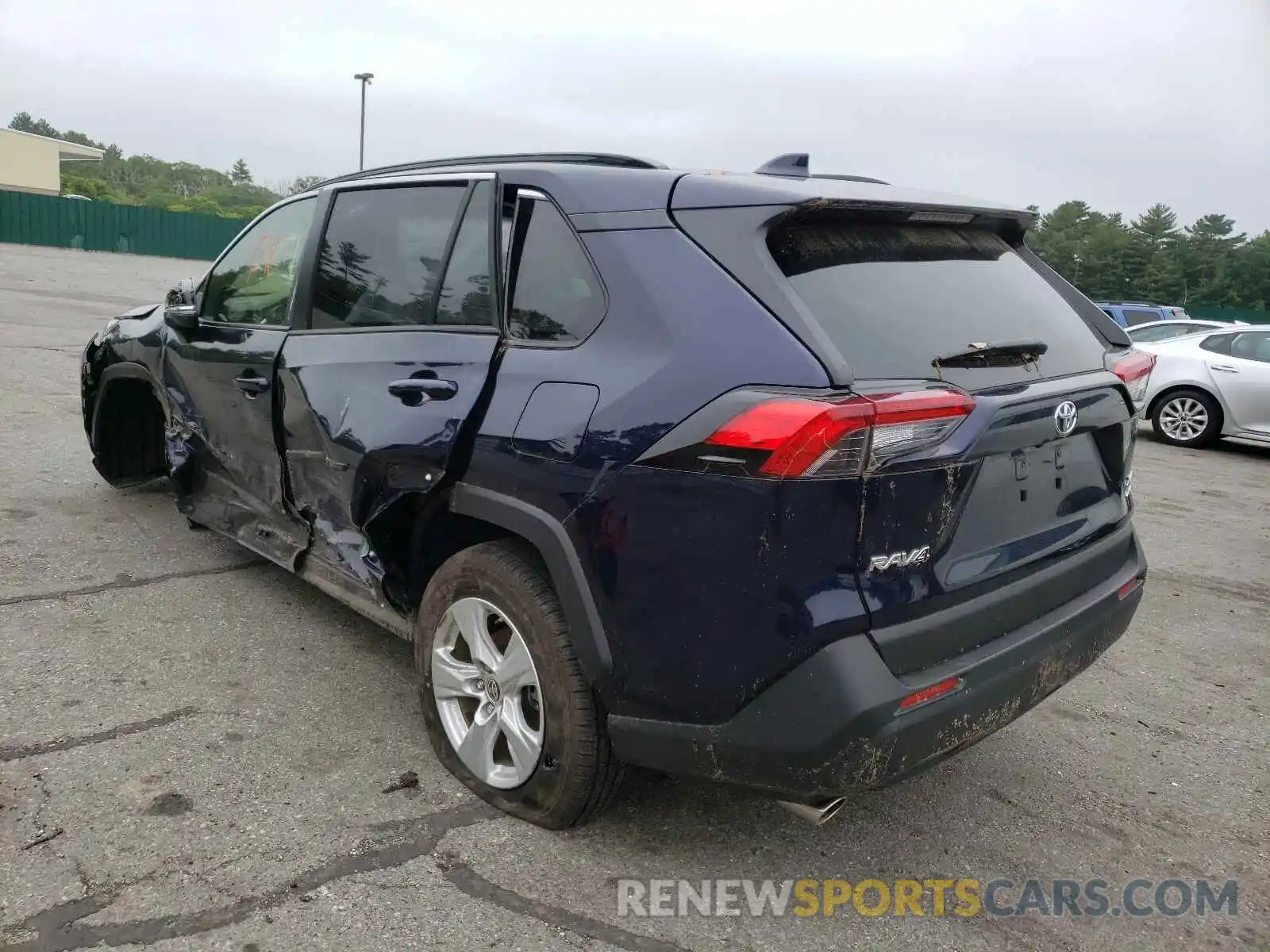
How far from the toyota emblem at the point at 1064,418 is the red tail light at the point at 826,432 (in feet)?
1.84

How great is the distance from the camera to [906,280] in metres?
2.49

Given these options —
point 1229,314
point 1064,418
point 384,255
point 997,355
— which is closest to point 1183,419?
point 1064,418

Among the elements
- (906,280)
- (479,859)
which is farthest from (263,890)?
(906,280)

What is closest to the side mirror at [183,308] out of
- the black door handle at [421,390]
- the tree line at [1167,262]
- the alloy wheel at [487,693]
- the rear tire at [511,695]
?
the black door handle at [421,390]

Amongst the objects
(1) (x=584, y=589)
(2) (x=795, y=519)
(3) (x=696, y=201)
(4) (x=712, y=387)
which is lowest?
(1) (x=584, y=589)

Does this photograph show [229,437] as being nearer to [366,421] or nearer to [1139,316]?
[366,421]

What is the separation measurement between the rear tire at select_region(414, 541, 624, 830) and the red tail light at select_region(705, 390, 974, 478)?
746 millimetres

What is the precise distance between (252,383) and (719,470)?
2.36 m

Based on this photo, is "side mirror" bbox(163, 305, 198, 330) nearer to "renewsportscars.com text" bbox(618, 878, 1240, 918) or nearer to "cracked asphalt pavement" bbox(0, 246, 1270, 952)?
"cracked asphalt pavement" bbox(0, 246, 1270, 952)

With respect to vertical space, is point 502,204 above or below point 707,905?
above

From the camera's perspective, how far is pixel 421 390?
2.88 metres

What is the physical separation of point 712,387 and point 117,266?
3405 centimetres

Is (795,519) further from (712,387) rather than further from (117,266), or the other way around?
(117,266)

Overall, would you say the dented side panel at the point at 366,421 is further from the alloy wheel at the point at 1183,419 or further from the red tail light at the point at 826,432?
the alloy wheel at the point at 1183,419
